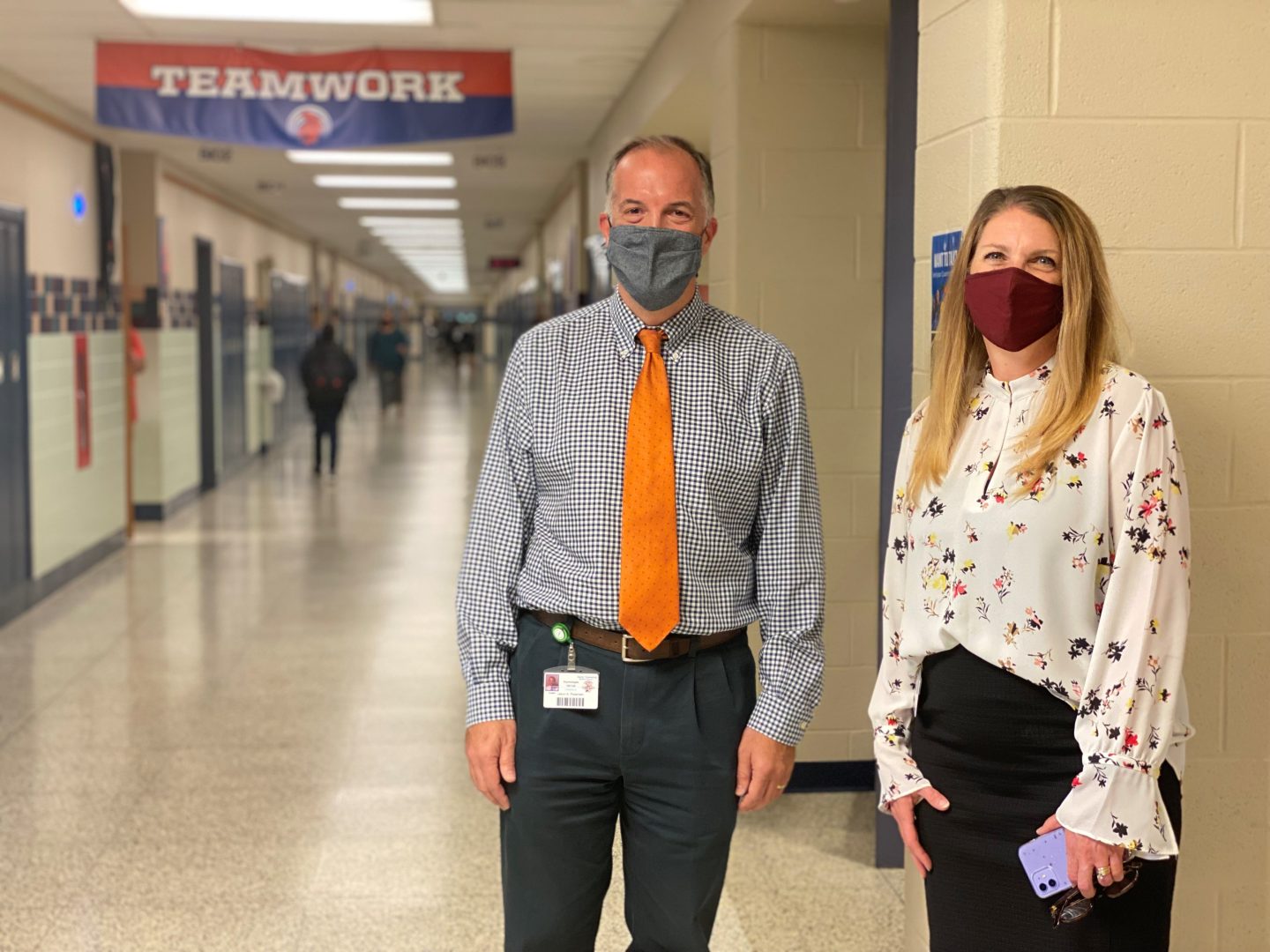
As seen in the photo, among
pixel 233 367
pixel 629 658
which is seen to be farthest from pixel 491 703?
pixel 233 367

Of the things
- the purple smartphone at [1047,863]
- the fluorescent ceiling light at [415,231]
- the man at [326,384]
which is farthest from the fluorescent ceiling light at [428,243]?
the purple smartphone at [1047,863]

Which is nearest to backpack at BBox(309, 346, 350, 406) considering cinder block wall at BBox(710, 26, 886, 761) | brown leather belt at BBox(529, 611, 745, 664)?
cinder block wall at BBox(710, 26, 886, 761)

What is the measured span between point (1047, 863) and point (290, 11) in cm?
513

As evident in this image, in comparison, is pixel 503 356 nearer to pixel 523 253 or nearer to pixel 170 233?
pixel 523 253

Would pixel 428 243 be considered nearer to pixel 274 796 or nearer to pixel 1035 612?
pixel 274 796

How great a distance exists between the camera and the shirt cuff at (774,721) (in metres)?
2.05

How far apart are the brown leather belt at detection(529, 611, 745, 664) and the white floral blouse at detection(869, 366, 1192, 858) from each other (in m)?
0.29

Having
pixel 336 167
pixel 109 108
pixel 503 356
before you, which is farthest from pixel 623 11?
pixel 503 356

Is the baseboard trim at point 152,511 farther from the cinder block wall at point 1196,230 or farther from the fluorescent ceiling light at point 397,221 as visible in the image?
the cinder block wall at point 1196,230

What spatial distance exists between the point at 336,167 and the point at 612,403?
9876mm

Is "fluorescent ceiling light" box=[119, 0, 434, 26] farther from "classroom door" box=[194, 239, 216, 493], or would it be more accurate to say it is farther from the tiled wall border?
"classroom door" box=[194, 239, 216, 493]

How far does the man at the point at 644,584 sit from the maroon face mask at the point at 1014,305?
1.07 feet

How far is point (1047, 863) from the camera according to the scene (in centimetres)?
182

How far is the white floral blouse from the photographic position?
5.68ft
